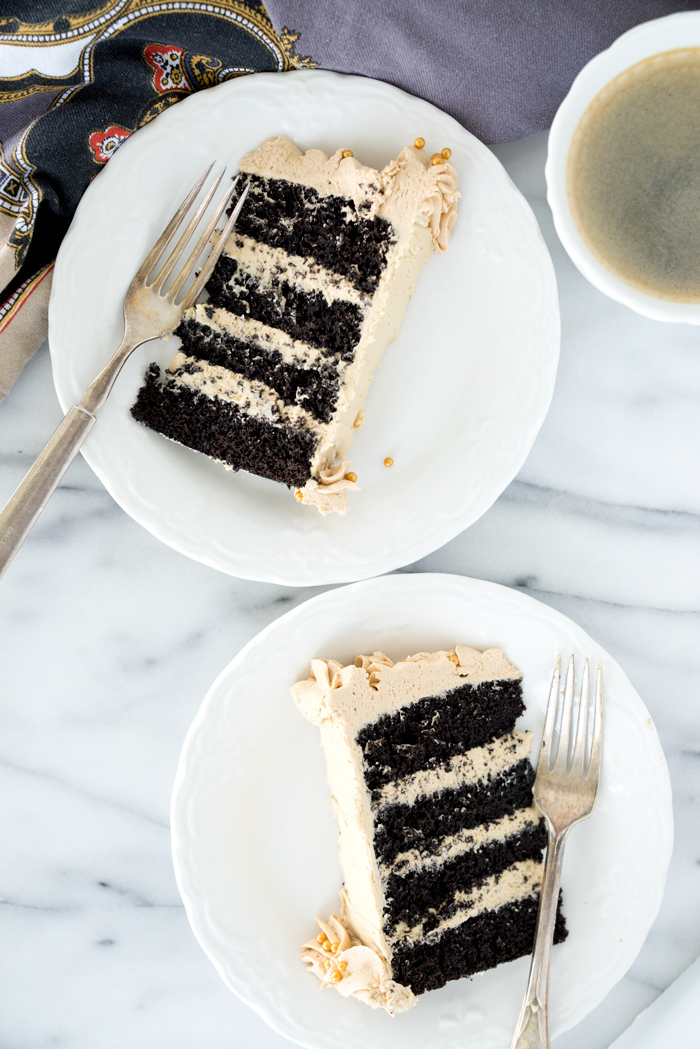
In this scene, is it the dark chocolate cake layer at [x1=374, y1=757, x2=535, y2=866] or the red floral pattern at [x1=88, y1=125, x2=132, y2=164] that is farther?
the dark chocolate cake layer at [x1=374, y1=757, x2=535, y2=866]

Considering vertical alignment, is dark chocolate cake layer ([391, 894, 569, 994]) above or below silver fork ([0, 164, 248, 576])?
below

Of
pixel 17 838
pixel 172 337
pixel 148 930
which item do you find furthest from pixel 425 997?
pixel 172 337

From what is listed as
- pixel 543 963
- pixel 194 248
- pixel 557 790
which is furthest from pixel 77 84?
pixel 543 963

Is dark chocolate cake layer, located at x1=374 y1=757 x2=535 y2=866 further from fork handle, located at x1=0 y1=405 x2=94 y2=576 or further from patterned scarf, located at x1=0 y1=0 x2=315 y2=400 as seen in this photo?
patterned scarf, located at x1=0 y1=0 x2=315 y2=400

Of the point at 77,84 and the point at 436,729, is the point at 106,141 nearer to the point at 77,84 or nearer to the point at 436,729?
the point at 77,84

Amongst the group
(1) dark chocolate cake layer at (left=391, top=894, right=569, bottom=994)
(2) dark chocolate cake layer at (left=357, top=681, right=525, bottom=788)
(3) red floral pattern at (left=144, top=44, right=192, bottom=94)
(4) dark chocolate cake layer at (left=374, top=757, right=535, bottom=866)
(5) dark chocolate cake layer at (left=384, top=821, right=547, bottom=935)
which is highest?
(3) red floral pattern at (left=144, top=44, right=192, bottom=94)

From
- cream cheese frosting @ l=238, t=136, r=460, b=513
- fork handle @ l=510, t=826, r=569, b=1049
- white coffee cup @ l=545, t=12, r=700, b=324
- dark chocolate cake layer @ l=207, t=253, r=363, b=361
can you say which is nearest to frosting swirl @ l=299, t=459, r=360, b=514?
cream cheese frosting @ l=238, t=136, r=460, b=513
